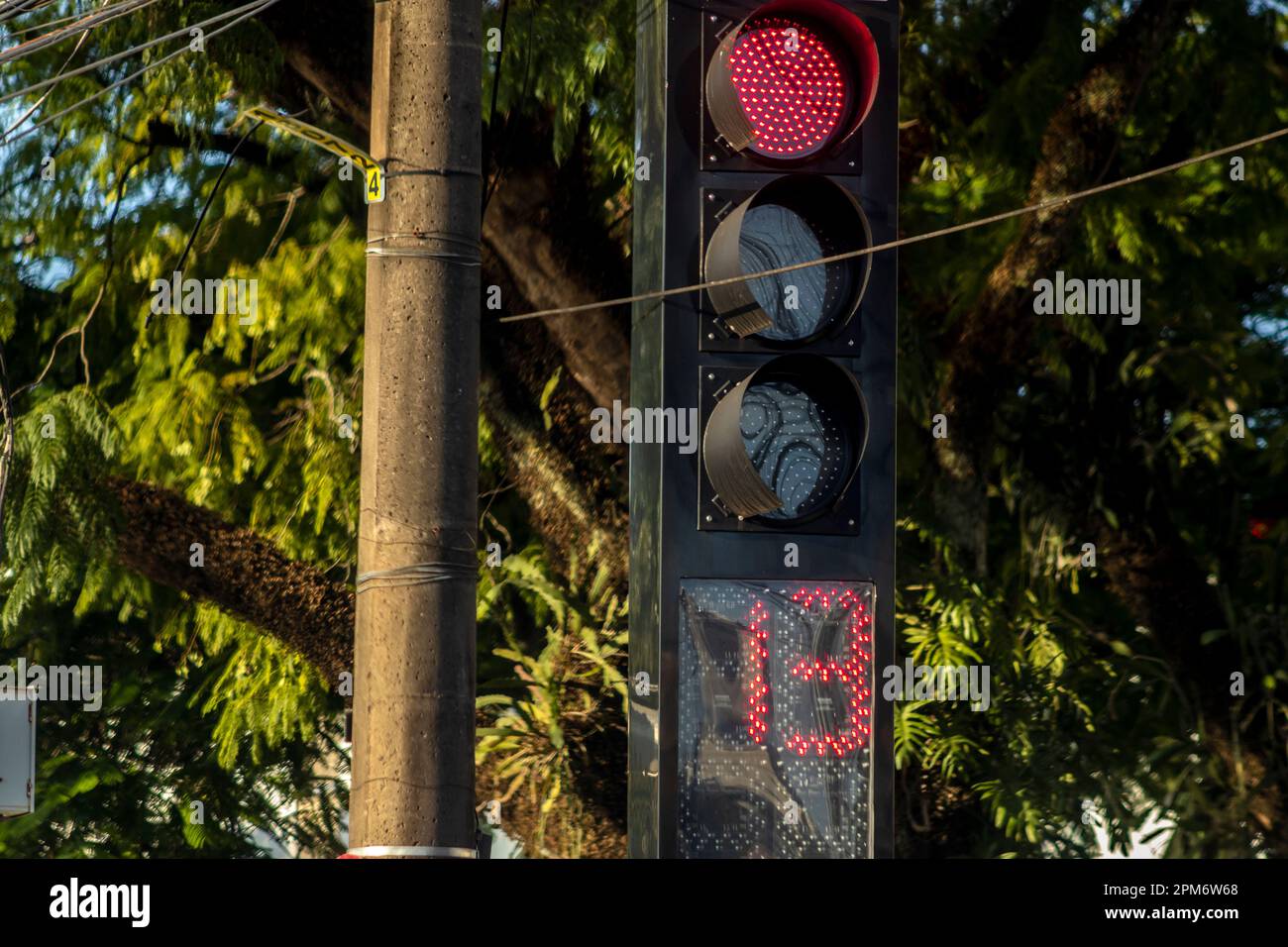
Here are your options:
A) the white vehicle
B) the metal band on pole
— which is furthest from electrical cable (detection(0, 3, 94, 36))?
the metal band on pole

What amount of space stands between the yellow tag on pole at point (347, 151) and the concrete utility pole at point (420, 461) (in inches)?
1.4

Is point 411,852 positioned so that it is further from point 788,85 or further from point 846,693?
point 788,85

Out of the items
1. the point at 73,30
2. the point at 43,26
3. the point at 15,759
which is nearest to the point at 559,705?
the point at 43,26

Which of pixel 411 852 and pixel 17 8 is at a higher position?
pixel 17 8

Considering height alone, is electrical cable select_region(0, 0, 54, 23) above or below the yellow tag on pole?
above

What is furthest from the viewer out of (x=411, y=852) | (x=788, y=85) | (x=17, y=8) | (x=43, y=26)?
(x=43, y=26)

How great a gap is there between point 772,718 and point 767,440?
725mm

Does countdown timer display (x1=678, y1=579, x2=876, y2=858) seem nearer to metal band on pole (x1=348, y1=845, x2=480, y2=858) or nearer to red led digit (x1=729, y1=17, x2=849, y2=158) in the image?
metal band on pole (x1=348, y1=845, x2=480, y2=858)

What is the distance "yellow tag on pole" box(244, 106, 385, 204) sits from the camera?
520 centimetres

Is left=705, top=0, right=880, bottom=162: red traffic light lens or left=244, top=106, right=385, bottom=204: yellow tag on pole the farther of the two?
left=244, top=106, right=385, bottom=204: yellow tag on pole

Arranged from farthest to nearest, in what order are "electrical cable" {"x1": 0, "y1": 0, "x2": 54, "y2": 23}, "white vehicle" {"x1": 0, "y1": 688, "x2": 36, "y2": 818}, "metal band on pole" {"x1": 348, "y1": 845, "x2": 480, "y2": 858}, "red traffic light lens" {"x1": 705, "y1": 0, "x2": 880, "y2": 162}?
"electrical cable" {"x1": 0, "y1": 0, "x2": 54, "y2": 23} → "white vehicle" {"x1": 0, "y1": 688, "x2": 36, "y2": 818} → "red traffic light lens" {"x1": 705, "y1": 0, "x2": 880, "y2": 162} → "metal band on pole" {"x1": 348, "y1": 845, "x2": 480, "y2": 858}

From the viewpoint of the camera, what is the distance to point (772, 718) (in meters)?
4.62
